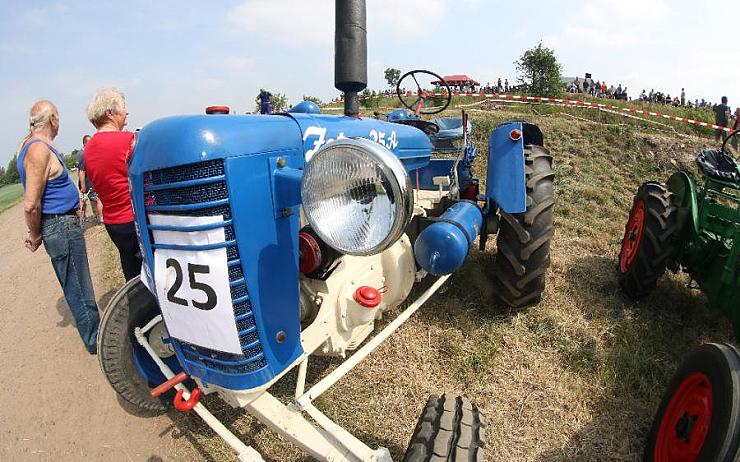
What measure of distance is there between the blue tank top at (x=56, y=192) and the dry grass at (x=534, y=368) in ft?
4.71

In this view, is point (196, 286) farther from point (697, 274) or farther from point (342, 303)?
point (697, 274)

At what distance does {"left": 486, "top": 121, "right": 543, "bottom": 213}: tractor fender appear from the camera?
2568mm

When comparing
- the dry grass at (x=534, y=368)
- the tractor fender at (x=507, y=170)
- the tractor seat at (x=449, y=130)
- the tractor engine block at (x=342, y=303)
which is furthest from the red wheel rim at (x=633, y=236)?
the tractor engine block at (x=342, y=303)

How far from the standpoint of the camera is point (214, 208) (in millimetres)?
1330

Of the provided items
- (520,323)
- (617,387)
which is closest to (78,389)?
(520,323)

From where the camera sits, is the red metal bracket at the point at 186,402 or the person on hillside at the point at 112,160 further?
the person on hillside at the point at 112,160

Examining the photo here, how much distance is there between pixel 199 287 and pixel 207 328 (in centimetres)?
15

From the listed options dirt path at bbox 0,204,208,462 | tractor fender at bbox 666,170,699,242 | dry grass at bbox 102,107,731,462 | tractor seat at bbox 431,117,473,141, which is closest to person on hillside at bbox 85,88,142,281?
dirt path at bbox 0,204,208,462

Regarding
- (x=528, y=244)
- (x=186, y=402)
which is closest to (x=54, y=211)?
(x=186, y=402)

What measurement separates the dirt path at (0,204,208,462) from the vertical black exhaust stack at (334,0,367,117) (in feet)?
6.64

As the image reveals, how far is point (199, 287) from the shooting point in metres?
1.40

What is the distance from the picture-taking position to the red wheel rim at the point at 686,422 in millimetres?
1559

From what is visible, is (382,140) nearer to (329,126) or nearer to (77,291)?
(329,126)

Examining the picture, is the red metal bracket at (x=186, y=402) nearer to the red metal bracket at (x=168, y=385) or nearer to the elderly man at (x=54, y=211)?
the red metal bracket at (x=168, y=385)
